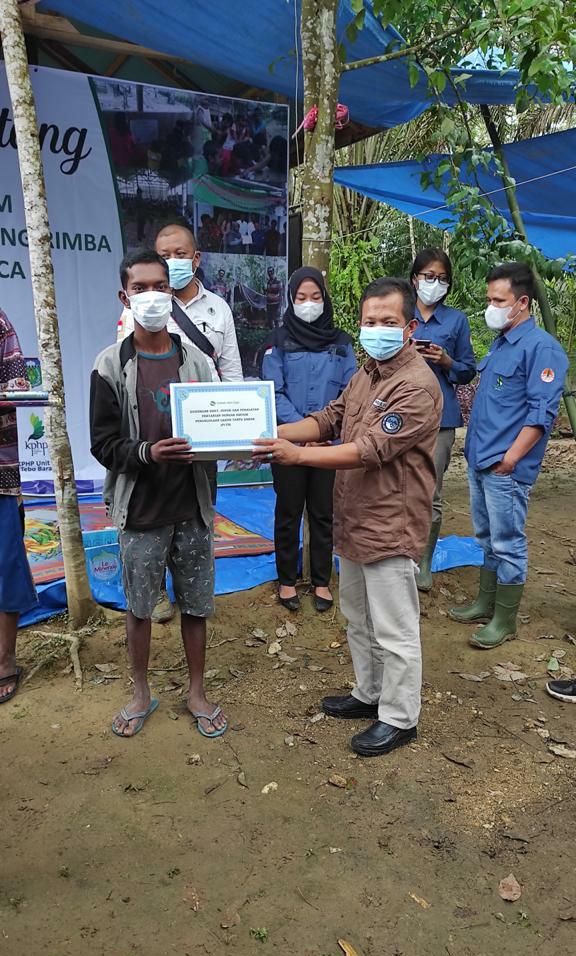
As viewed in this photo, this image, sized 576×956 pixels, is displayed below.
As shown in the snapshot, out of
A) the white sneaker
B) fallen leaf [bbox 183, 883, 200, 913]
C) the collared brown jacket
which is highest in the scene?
the collared brown jacket

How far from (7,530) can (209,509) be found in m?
0.96

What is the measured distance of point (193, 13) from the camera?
14.3 ft

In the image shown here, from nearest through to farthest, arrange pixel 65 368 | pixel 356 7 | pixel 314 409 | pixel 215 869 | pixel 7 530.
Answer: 1. pixel 215 869
2. pixel 7 530
3. pixel 356 7
4. pixel 314 409
5. pixel 65 368

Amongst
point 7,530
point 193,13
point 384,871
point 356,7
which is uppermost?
point 193,13

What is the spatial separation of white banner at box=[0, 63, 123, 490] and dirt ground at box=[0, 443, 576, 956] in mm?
2481

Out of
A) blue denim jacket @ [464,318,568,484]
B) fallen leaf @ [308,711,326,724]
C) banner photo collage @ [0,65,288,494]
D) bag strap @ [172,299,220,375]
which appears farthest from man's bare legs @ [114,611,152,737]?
banner photo collage @ [0,65,288,494]

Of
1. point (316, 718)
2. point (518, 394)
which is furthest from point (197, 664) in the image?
point (518, 394)

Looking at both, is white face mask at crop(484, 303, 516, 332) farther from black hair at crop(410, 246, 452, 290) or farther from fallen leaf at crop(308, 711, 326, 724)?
fallen leaf at crop(308, 711, 326, 724)

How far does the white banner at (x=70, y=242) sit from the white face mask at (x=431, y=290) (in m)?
2.78

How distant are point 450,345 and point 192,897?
3.17 m

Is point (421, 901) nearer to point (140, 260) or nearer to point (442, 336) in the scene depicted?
point (140, 260)

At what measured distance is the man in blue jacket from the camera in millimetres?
3492

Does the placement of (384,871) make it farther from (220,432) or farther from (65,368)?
(65,368)

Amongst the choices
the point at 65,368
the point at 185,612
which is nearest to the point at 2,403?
the point at 185,612
